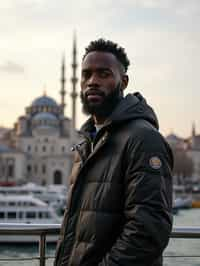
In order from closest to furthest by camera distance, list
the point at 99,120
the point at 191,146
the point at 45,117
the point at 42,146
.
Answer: the point at 99,120
the point at 42,146
the point at 45,117
the point at 191,146

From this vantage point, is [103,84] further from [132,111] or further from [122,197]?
[122,197]

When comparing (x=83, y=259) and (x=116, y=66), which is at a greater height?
(x=116, y=66)

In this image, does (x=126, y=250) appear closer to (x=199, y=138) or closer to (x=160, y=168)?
(x=160, y=168)

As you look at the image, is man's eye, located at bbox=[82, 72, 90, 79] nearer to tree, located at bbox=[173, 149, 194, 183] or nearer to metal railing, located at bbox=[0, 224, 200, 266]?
metal railing, located at bbox=[0, 224, 200, 266]

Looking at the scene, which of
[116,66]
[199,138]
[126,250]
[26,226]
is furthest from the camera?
[199,138]

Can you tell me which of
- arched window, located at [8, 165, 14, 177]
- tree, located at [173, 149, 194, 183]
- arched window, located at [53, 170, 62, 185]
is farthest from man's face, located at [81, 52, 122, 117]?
tree, located at [173, 149, 194, 183]

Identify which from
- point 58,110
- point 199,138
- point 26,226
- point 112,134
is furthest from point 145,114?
point 199,138

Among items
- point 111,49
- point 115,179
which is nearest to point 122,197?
point 115,179

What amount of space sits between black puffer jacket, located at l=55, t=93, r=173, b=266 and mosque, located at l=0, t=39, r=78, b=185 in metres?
50.2

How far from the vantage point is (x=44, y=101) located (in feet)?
200

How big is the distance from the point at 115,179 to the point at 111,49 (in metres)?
0.50

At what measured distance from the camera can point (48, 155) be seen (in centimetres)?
5647

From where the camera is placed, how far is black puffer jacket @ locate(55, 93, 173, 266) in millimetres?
1590

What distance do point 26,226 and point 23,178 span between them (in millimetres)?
54414
